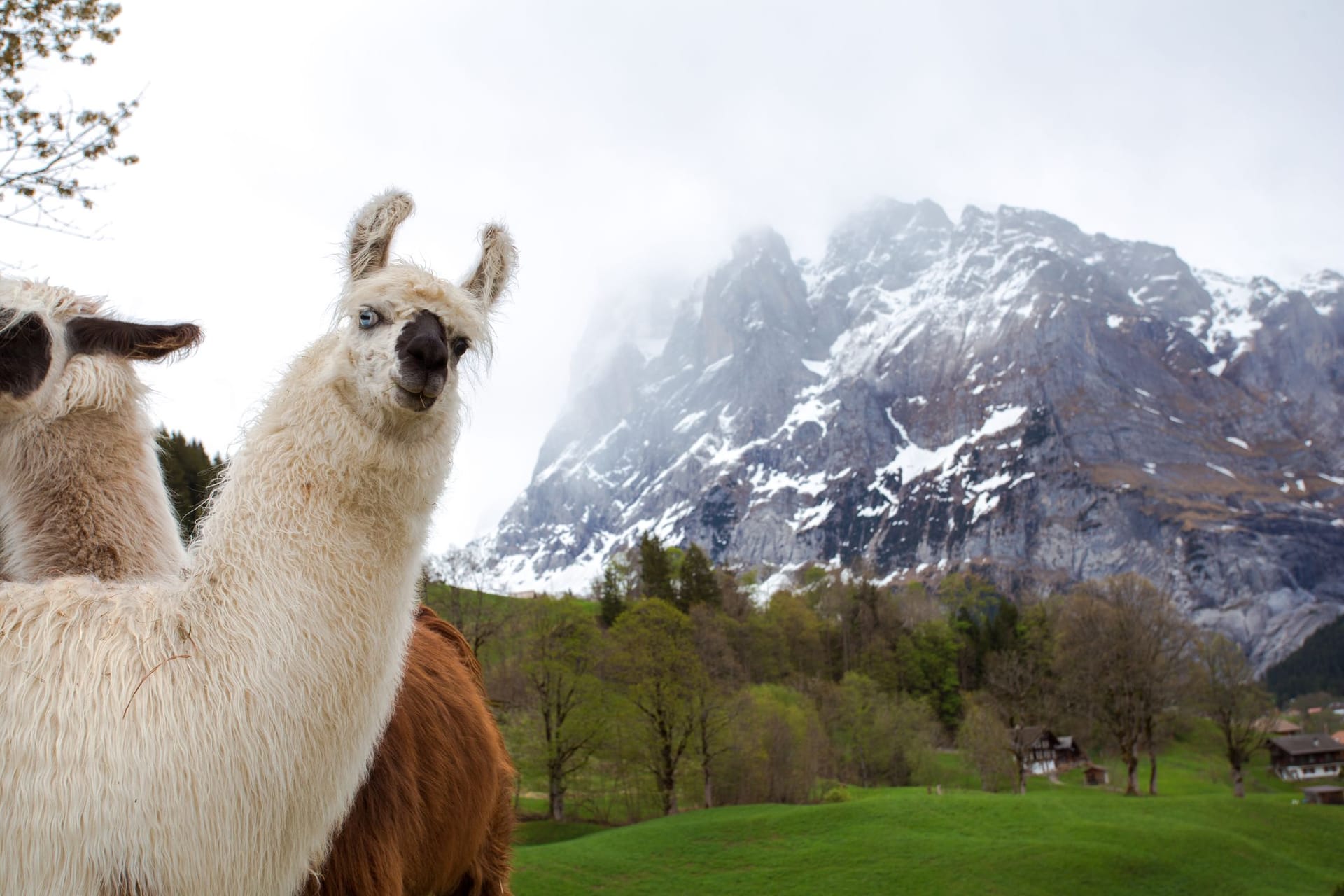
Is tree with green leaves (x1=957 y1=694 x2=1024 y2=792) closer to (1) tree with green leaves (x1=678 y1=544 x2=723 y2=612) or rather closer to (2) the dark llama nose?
(1) tree with green leaves (x1=678 y1=544 x2=723 y2=612)

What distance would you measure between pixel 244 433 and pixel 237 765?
1137 millimetres

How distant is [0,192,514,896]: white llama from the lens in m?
2.01

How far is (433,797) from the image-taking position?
356 cm

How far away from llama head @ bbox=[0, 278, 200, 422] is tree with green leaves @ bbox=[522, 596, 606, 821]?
34.6m

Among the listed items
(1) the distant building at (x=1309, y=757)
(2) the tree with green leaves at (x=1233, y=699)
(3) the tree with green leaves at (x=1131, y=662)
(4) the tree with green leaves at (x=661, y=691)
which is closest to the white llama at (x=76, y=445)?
(4) the tree with green leaves at (x=661, y=691)

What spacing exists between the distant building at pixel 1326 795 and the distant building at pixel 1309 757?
17.1 meters

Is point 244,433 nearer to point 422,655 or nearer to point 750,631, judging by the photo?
point 422,655

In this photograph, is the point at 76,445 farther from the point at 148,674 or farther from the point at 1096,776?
the point at 1096,776

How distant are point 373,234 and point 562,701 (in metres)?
36.0

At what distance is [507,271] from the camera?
10.0 ft

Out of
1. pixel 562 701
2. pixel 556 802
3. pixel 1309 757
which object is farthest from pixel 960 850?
pixel 1309 757

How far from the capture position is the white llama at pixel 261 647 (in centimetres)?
201

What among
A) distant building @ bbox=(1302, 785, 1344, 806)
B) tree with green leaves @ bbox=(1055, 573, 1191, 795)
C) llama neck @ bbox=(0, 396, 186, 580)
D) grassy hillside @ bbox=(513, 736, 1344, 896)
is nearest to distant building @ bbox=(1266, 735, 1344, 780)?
distant building @ bbox=(1302, 785, 1344, 806)

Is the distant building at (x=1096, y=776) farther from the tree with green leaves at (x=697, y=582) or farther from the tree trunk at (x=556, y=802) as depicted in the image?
the tree trunk at (x=556, y=802)
